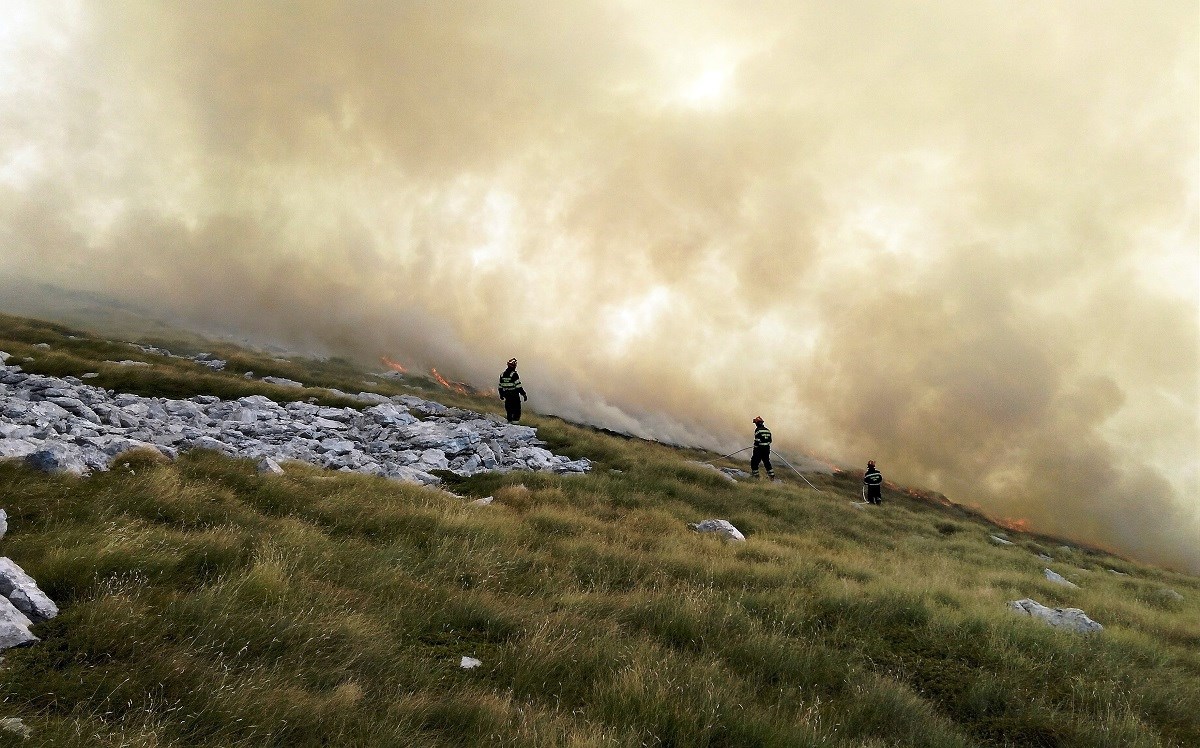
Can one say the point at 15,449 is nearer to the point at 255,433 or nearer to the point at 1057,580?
the point at 255,433

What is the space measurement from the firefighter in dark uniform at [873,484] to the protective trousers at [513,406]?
20.3 meters

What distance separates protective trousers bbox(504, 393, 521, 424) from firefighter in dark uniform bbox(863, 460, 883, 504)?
2028 centimetres

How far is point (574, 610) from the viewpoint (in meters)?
6.64

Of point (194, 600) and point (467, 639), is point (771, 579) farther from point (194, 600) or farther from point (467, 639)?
point (194, 600)

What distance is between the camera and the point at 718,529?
540 inches

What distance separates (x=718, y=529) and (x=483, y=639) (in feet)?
29.5

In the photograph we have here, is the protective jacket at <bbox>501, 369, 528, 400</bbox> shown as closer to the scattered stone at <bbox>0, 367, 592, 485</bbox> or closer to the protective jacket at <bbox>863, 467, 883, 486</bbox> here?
the scattered stone at <bbox>0, 367, 592, 485</bbox>

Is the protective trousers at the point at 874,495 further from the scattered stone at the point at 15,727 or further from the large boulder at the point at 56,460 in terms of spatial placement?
the scattered stone at the point at 15,727

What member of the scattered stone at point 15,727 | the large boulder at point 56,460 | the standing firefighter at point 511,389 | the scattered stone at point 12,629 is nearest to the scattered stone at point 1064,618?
the scattered stone at point 15,727

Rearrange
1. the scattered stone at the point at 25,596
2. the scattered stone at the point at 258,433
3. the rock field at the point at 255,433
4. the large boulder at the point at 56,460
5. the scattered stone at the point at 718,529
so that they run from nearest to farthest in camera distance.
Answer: the scattered stone at the point at 25,596 → the large boulder at the point at 56,460 → the rock field at the point at 255,433 → the scattered stone at the point at 258,433 → the scattered stone at the point at 718,529

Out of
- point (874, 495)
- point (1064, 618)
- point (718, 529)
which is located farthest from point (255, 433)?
point (874, 495)

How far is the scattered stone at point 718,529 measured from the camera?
13.3 m

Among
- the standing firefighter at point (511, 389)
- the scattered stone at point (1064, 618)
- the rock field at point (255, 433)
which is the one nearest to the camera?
the scattered stone at point (1064, 618)

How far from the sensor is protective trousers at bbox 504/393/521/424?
992 inches
